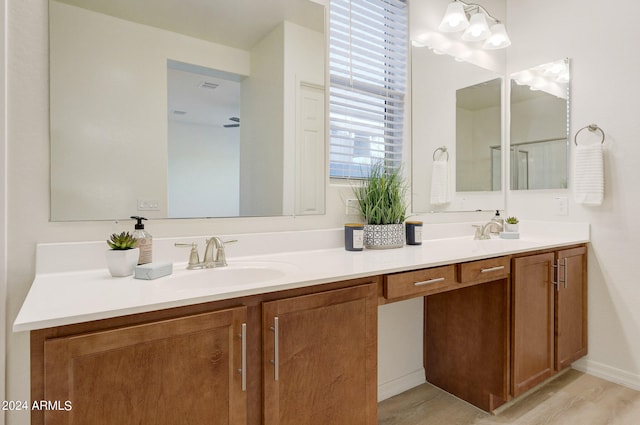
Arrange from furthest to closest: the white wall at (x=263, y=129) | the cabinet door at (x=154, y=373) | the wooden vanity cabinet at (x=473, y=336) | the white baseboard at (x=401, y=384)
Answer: the white baseboard at (x=401, y=384) → the wooden vanity cabinet at (x=473, y=336) → the white wall at (x=263, y=129) → the cabinet door at (x=154, y=373)

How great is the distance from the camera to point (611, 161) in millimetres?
2174

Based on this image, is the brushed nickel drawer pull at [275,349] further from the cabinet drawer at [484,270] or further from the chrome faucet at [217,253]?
the cabinet drawer at [484,270]

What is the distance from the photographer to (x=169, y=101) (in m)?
1.45

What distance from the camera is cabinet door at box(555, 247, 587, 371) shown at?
2053 millimetres

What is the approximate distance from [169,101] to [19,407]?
1197mm

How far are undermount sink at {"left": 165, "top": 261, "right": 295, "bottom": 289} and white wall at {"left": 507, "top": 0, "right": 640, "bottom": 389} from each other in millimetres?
2061

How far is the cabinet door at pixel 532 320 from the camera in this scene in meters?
1.80

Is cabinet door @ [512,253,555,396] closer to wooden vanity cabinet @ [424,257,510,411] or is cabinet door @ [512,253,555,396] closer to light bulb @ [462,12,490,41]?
wooden vanity cabinet @ [424,257,510,411]

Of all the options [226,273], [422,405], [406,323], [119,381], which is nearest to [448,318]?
[406,323]

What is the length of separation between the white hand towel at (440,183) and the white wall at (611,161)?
81 cm

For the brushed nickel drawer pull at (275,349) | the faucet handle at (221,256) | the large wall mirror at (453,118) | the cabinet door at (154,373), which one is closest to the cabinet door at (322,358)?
the brushed nickel drawer pull at (275,349)

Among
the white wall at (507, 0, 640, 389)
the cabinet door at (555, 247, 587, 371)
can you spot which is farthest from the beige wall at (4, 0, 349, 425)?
the white wall at (507, 0, 640, 389)

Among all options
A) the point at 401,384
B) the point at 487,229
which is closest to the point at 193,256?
the point at 401,384

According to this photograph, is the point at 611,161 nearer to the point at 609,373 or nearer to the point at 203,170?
the point at 609,373
